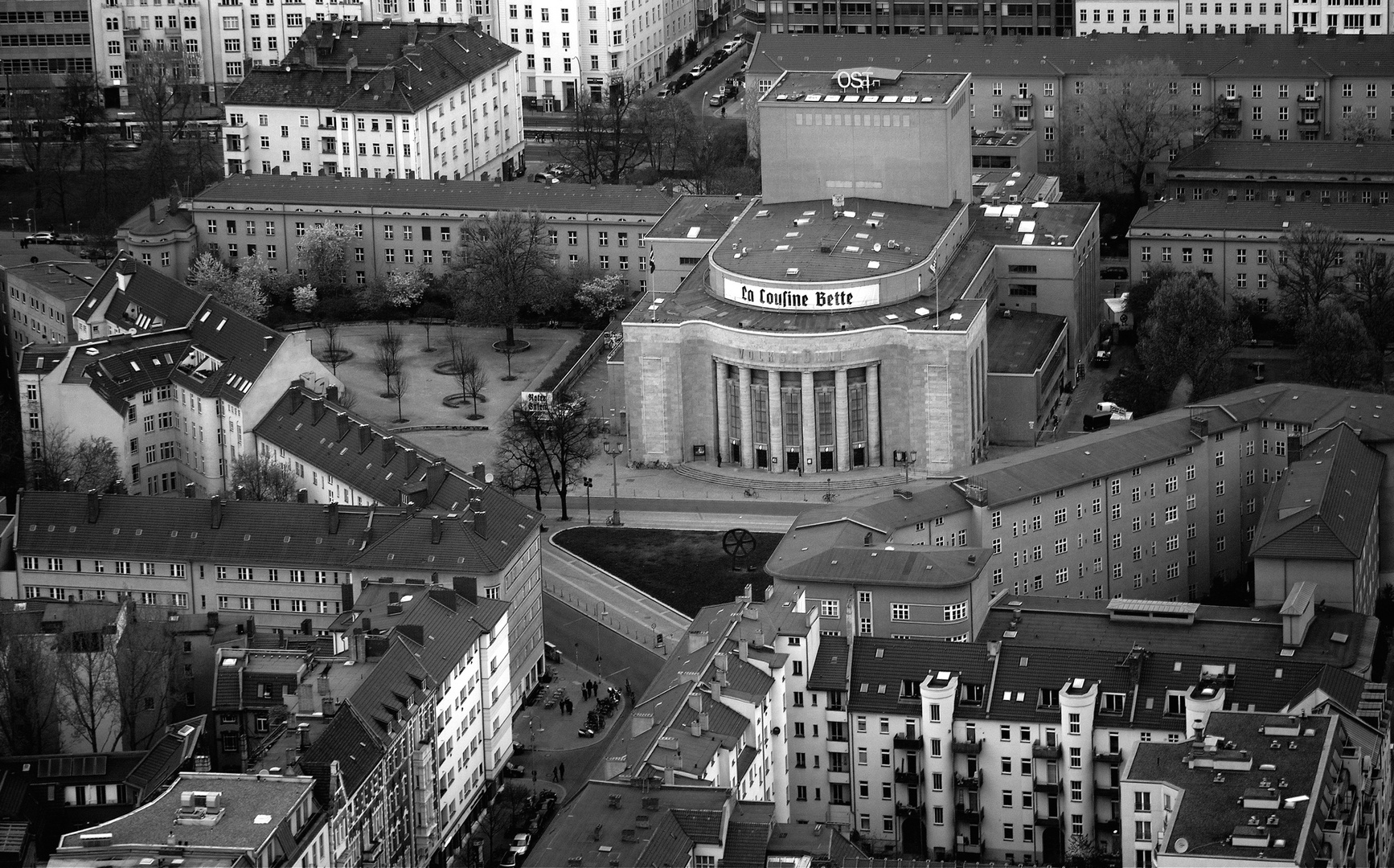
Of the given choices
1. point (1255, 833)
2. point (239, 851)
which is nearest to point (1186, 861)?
point (1255, 833)

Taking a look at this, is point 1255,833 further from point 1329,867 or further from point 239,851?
point 239,851

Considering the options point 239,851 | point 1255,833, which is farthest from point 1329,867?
point 239,851

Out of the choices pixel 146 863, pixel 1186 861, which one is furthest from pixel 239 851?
pixel 1186 861

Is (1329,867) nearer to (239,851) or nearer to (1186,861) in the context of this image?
(1186,861)

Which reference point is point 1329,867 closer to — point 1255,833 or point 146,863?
point 1255,833

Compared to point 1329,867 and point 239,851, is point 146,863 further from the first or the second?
point 1329,867
